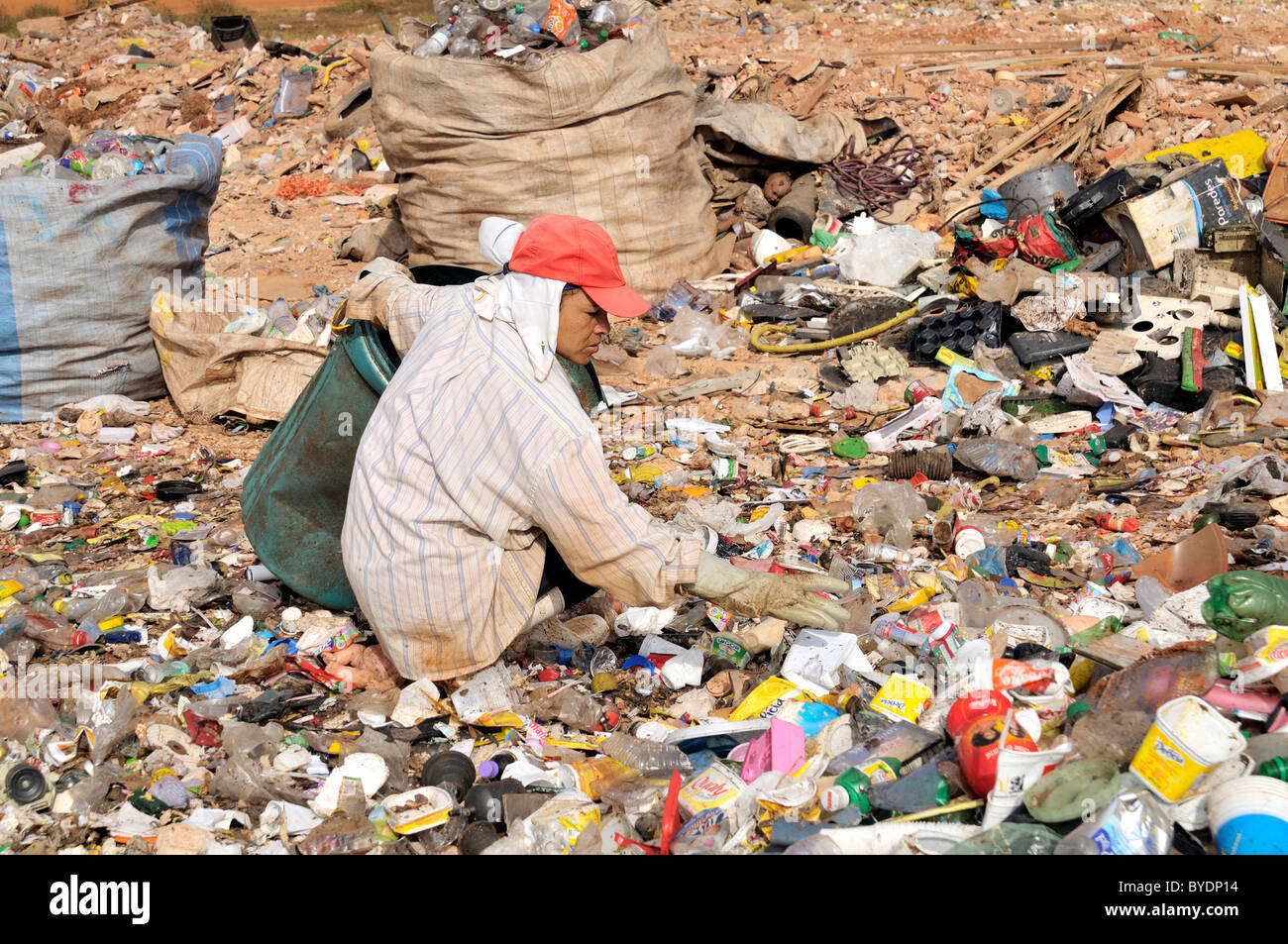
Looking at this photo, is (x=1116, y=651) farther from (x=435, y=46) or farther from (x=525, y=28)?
(x=435, y=46)

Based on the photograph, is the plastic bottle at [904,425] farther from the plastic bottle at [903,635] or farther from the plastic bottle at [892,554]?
the plastic bottle at [903,635]

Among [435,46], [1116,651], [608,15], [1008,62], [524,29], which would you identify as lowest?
[1116,651]

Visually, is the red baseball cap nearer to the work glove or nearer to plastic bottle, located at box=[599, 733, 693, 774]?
the work glove

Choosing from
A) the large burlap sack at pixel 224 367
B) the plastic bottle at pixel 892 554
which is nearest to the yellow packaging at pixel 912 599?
the plastic bottle at pixel 892 554

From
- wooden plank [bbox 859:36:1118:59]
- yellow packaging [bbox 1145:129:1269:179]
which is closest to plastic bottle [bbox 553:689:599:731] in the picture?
yellow packaging [bbox 1145:129:1269:179]

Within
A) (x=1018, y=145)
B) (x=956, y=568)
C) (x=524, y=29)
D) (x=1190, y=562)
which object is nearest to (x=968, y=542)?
(x=956, y=568)

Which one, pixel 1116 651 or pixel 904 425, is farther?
pixel 904 425

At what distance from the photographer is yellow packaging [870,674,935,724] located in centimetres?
264

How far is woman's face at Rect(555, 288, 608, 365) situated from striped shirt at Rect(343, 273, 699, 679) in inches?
3.9

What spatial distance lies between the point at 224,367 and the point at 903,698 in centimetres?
362

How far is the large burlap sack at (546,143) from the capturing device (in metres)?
5.68

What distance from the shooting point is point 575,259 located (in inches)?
101

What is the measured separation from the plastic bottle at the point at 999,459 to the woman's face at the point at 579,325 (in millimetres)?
2060
